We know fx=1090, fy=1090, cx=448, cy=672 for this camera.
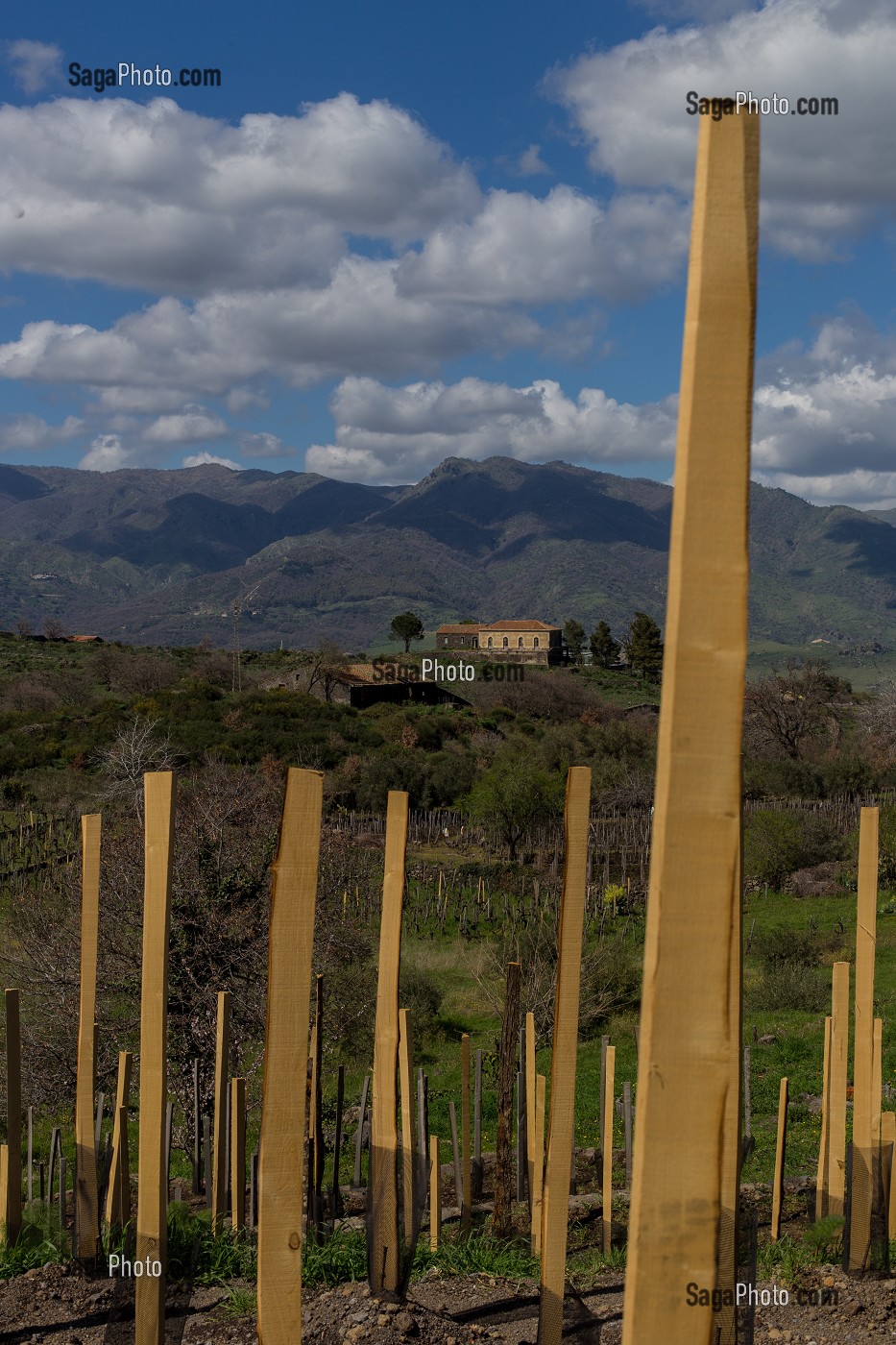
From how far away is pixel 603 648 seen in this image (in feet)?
265

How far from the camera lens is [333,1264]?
4137 millimetres

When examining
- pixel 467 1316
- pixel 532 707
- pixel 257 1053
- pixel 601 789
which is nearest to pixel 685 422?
pixel 467 1316

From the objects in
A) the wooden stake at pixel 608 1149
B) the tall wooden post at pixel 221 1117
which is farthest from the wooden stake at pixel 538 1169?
the tall wooden post at pixel 221 1117

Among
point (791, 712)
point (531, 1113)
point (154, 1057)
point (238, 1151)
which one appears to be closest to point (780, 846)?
point (791, 712)

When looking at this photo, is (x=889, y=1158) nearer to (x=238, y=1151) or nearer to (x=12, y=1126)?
(x=238, y=1151)

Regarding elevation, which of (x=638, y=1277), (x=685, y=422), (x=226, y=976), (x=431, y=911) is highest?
(x=685, y=422)

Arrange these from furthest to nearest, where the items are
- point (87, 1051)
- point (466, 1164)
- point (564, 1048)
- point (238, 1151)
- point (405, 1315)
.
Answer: point (466, 1164)
point (238, 1151)
point (87, 1051)
point (405, 1315)
point (564, 1048)

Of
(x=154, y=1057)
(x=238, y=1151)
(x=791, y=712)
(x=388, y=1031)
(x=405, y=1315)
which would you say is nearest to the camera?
(x=154, y=1057)

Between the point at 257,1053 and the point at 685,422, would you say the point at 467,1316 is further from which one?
the point at 257,1053

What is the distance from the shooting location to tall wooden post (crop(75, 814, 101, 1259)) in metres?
3.44

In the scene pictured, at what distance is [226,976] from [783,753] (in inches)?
1411

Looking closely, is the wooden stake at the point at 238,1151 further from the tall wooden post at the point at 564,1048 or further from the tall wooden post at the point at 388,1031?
the tall wooden post at the point at 564,1048

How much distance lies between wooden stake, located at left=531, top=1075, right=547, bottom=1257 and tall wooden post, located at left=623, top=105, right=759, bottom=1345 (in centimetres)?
264

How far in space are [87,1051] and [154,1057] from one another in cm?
134
